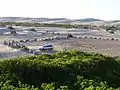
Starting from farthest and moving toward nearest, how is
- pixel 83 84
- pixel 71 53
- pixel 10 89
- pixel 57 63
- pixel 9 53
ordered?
pixel 9 53
pixel 71 53
pixel 57 63
pixel 83 84
pixel 10 89

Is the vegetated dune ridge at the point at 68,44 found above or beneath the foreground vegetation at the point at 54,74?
beneath

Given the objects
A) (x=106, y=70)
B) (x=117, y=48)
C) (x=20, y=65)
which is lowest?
(x=117, y=48)

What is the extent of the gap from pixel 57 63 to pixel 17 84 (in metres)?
2.89

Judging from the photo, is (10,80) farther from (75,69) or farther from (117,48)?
(117,48)

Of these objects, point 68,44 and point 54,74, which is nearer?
point 54,74

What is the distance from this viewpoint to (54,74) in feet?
45.3

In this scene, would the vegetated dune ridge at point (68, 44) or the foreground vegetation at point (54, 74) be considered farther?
the vegetated dune ridge at point (68, 44)

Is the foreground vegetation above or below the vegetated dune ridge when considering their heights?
above

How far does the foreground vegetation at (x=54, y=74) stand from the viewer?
38.8ft

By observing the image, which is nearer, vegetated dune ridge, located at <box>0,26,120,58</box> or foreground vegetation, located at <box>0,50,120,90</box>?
foreground vegetation, located at <box>0,50,120,90</box>

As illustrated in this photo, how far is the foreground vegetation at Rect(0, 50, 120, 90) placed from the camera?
11813mm

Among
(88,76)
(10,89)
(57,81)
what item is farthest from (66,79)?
(10,89)

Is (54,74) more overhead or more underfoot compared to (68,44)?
more overhead

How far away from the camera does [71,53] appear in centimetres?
1819
